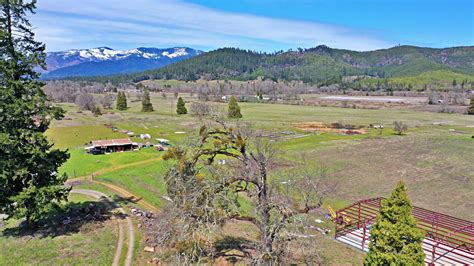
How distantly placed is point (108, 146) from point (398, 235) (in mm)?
56622

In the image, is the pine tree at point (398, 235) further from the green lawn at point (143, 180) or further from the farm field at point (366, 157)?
the green lawn at point (143, 180)

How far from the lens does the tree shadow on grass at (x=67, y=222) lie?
1042 inches

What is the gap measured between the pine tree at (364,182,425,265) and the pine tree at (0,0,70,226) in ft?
73.8

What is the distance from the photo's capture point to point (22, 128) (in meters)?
24.5

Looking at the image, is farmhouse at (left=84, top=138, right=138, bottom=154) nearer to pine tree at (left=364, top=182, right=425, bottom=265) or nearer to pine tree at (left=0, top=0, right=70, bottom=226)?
pine tree at (left=0, top=0, right=70, bottom=226)

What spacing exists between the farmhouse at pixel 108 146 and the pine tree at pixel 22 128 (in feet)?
124

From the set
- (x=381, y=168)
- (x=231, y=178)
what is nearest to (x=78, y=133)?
(x=381, y=168)

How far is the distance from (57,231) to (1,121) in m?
9.68

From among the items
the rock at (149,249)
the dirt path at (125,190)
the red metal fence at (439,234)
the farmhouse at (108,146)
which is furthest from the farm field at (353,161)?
the rock at (149,249)

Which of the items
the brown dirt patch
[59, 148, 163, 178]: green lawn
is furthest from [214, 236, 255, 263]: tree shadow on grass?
the brown dirt patch

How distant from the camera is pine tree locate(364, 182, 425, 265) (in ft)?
55.3

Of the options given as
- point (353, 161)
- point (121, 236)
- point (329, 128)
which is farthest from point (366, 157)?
point (121, 236)

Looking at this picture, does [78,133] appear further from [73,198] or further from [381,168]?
[381,168]

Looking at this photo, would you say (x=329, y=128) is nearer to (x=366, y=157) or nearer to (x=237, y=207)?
(x=366, y=157)
